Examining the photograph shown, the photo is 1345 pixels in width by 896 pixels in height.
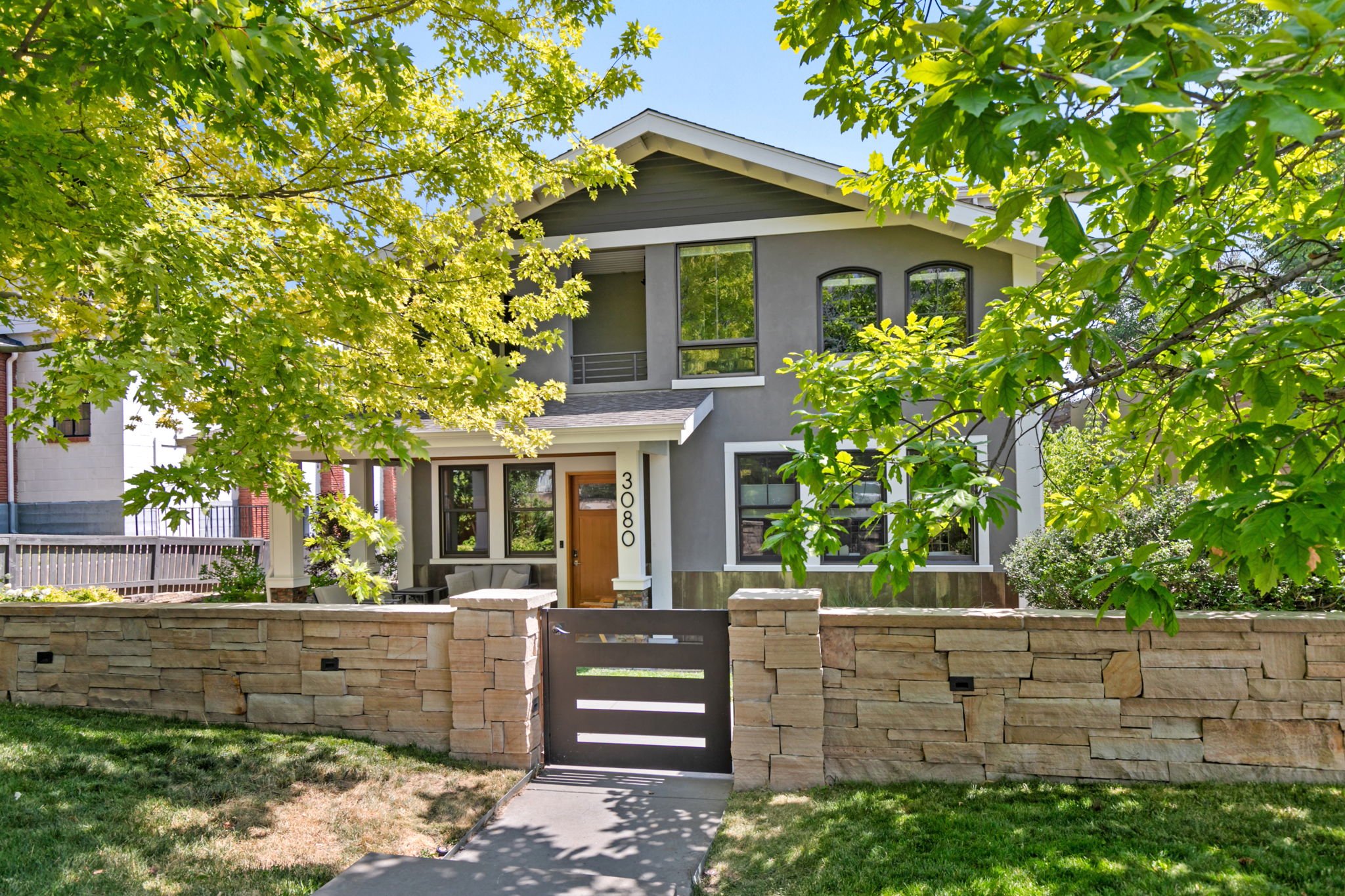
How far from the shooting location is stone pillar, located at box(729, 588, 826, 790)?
16.0 ft

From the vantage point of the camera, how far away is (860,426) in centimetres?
354

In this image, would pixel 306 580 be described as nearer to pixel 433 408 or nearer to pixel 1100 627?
pixel 433 408

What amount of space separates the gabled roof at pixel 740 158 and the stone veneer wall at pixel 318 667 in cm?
684

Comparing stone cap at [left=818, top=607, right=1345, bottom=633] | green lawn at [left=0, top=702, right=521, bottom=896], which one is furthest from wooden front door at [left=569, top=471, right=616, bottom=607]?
stone cap at [left=818, top=607, right=1345, bottom=633]

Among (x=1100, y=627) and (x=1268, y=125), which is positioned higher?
(x=1268, y=125)

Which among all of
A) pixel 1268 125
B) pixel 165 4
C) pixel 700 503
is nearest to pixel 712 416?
pixel 700 503

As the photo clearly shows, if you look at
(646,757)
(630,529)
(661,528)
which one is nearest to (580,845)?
(646,757)

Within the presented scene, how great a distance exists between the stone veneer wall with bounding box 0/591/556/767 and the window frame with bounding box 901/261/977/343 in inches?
286

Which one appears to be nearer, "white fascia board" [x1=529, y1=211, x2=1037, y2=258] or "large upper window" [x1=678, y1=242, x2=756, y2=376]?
"white fascia board" [x1=529, y1=211, x2=1037, y2=258]

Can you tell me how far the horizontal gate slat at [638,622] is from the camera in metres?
5.34

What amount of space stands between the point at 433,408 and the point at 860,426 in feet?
15.5

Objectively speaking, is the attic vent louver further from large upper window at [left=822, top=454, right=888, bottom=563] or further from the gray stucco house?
large upper window at [left=822, top=454, right=888, bottom=563]

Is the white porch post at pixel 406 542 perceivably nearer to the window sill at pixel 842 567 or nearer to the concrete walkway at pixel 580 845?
the window sill at pixel 842 567

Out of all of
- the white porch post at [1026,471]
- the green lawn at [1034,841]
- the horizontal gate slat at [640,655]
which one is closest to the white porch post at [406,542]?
the horizontal gate slat at [640,655]
